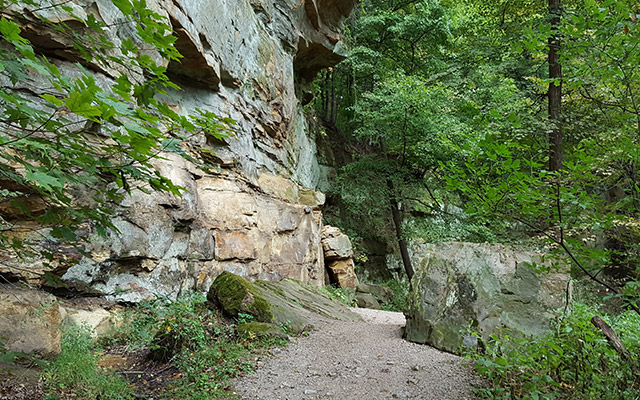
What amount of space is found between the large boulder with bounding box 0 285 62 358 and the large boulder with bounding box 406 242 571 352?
16.5 ft

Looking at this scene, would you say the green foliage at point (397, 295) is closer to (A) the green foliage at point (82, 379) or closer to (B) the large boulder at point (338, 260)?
(B) the large boulder at point (338, 260)

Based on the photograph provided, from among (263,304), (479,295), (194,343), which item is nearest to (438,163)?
(479,295)

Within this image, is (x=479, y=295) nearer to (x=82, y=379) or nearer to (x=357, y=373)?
(x=357, y=373)


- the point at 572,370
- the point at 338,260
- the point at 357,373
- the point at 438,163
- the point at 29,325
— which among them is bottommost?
the point at 357,373

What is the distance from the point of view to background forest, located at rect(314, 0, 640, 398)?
2.69 metres

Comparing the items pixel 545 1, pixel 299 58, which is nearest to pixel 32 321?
pixel 299 58

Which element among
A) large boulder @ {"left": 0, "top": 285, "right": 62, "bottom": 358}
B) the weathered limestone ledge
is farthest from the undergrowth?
the weathered limestone ledge

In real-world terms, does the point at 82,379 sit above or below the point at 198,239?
below

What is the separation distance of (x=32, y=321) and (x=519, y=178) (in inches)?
192

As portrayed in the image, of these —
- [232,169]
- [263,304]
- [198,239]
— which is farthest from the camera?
[232,169]

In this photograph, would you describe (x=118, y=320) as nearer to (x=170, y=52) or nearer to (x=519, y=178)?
(x=170, y=52)

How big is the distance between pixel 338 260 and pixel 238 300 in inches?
349

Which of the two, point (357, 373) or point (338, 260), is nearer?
point (357, 373)

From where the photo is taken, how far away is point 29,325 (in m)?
3.79
